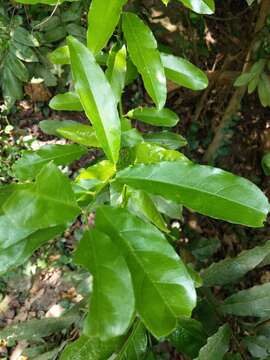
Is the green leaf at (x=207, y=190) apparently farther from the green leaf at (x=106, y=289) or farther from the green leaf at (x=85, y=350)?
the green leaf at (x=85, y=350)

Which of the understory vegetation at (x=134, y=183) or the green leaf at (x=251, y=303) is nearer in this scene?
the understory vegetation at (x=134, y=183)

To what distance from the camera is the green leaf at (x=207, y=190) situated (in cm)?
84

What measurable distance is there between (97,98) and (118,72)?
0.26 metres

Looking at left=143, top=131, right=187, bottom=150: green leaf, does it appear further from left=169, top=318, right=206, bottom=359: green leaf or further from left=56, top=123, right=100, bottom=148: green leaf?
left=169, top=318, right=206, bottom=359: green leaf

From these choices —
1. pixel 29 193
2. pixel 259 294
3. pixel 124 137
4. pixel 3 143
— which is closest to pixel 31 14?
pixel 3 143

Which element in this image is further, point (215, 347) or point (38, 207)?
point (215, 347)

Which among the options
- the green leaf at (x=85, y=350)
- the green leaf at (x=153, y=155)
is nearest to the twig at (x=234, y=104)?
the green leaf at (x=153, y=155)

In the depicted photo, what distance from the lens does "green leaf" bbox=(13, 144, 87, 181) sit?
111 cm

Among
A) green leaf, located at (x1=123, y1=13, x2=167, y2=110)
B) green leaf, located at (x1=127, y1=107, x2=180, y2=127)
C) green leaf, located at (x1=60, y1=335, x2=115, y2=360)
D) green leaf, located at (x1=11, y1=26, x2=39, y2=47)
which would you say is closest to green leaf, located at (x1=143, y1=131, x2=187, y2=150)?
green leaf, located at (x1=127, y1=107, x2=180, y2=127)

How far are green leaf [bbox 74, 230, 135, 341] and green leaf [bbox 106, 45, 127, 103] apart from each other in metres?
0.51

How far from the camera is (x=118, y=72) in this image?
3.88ft

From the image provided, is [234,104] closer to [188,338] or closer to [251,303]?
[251,303]

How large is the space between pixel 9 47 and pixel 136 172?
164cm

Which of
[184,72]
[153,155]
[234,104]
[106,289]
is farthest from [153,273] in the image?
[234,104]
